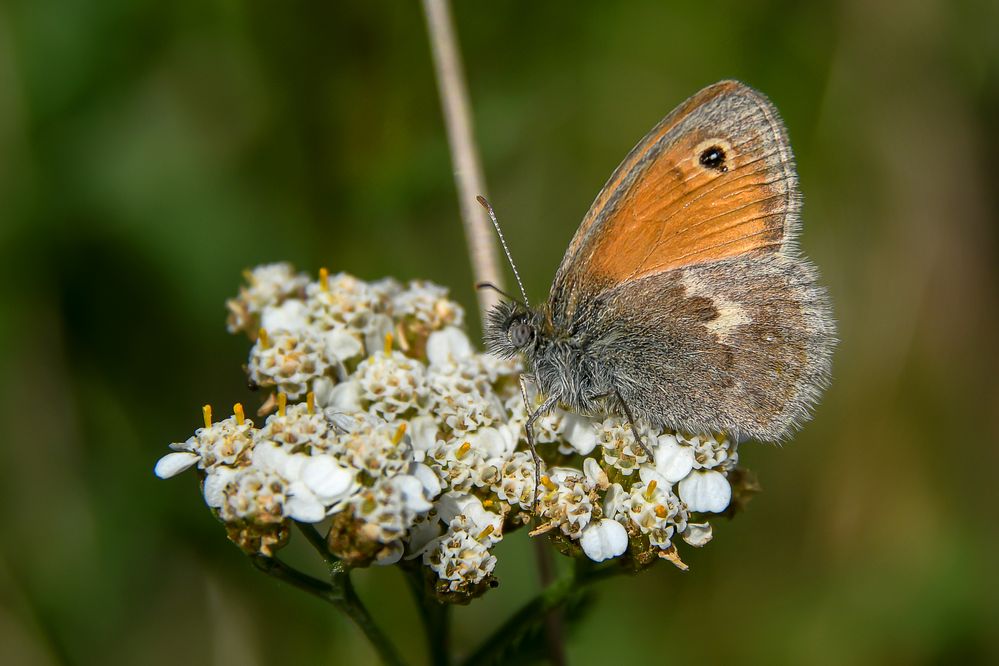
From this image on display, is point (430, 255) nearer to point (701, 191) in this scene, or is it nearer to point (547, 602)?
point (701, 191)

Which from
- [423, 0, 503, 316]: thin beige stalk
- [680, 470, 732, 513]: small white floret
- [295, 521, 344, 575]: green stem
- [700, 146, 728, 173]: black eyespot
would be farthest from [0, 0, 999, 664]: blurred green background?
[700, 146, 728, 173]: black eyespot

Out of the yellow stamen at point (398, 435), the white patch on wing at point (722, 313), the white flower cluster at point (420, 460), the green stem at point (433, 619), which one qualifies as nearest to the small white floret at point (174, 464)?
the white flower cluster at point (420, 460)

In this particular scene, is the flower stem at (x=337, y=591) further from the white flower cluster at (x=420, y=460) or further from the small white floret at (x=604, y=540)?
the small white floret at (x=604, y=540)

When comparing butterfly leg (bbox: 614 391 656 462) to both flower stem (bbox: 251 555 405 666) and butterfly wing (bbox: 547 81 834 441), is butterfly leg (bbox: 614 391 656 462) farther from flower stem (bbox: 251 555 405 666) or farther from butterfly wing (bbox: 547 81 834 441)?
flower stem (bbox: 251 555 405 666)

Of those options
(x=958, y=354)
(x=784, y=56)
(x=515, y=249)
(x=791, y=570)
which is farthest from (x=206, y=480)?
(x=958, y=354)

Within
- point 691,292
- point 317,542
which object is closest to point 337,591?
point 317,542

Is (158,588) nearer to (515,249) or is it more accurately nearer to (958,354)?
(515,249)
